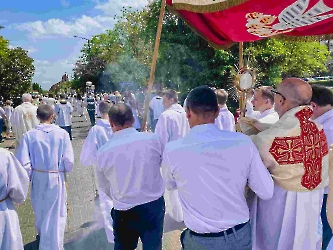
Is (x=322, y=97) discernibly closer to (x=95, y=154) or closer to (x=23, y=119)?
(x=95, y=154)

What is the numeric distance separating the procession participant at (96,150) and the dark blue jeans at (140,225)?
4.81 feet

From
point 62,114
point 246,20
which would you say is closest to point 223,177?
point 246,20

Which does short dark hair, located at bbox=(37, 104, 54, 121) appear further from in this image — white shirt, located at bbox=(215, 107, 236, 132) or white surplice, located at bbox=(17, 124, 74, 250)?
white shirt, located at bbox=(215, 107, 236, 132)

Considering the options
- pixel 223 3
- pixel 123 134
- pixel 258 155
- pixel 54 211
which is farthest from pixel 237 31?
pixel 54 211

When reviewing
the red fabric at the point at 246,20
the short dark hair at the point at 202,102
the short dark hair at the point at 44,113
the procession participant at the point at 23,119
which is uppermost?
the red fabric at the point at 246,20

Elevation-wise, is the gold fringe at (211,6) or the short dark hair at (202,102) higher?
the gold fringe at (211,6)

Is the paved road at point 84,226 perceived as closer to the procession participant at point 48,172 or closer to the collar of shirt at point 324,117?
the procession participant at point 48,172

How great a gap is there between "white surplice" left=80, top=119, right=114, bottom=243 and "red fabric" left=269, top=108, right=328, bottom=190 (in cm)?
271

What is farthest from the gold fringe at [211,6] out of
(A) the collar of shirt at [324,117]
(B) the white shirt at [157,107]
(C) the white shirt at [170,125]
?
(B) the white shirt at [157,107]

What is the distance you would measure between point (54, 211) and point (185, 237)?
90.5 inches

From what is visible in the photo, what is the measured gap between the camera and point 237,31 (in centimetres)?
415

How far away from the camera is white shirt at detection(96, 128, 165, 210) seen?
302cm

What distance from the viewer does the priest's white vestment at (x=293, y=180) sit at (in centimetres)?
251

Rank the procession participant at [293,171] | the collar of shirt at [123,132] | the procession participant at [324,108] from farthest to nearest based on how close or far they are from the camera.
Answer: the procession participant at [324,108]
the collar of shirt at [123,132]
the procession participant at [293,171]
